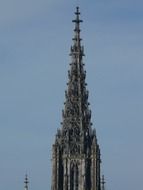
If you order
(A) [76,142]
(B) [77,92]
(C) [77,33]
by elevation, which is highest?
(C) [77,33]

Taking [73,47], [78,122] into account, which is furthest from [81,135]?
[73,47]

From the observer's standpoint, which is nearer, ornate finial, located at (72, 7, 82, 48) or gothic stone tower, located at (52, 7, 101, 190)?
gothic stone tower, located at (52, 7, 101, 190)

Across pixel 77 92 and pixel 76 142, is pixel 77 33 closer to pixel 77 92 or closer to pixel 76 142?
pixel 77 92

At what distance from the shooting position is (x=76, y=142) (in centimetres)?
11762

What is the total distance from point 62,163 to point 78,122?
199 inches

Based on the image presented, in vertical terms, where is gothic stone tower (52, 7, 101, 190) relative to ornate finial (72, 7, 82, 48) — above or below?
below

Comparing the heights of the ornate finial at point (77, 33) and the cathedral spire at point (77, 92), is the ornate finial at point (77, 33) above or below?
above

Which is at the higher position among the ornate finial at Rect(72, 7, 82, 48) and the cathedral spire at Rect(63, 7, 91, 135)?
the ornate finial at Rect(72, 7, 82, 48)

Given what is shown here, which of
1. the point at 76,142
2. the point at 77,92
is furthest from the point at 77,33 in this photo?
the point at 76,142

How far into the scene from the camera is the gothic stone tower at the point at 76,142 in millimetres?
115312

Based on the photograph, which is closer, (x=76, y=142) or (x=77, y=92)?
(x=76, y=142)

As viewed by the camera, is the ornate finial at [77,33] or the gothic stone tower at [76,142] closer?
the gothic stone tower at [76,142]

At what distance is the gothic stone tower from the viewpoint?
115 metres

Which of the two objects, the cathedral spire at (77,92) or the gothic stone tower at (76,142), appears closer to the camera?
the gothic stone tower at (76,142)
